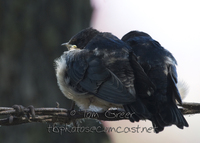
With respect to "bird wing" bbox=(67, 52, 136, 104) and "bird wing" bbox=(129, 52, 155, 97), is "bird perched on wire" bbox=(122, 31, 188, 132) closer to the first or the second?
"bird wing" bbox=(129, 52, 155, 97)

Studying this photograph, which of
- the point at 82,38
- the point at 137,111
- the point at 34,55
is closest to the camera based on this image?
the point at 137,111

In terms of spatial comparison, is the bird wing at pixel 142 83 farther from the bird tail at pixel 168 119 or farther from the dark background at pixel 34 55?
the dark background at pixel 34 55

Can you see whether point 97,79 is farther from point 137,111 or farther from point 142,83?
point 137,111

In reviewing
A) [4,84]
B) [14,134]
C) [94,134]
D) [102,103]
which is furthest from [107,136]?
[102,103]

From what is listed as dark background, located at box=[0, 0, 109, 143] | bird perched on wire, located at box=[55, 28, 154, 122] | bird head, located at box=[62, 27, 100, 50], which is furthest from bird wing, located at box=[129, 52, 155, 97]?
dark background, located at box=[0, 0, 109, 143]

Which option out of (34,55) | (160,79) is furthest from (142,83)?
(34,55)

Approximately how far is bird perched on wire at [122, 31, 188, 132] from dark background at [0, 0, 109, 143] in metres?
2.53

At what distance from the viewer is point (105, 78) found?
8.01ft

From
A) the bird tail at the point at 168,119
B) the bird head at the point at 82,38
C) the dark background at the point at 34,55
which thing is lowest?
the dark background at the point at 34,55

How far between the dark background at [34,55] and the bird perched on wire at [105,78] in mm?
2435

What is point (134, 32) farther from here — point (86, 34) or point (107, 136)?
point (107, 136)

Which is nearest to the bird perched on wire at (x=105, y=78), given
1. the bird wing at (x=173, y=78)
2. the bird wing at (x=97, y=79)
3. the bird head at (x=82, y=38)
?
the bird wing at (x=97, y=79)

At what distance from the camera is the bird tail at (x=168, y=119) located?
221 cm

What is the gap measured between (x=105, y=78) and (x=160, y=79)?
0.44 m
